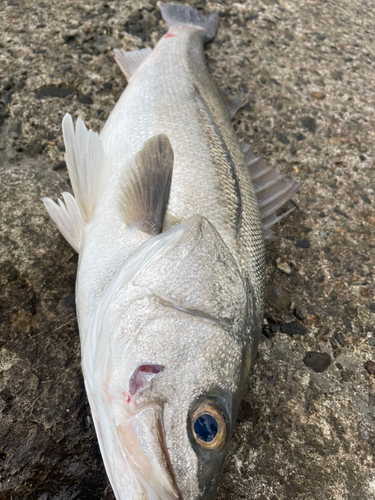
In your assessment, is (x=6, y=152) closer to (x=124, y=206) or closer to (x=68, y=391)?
(x=124, y=206)

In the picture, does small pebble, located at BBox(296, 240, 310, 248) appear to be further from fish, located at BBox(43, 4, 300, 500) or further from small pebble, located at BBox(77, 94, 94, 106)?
small pebble, located at BBox(77, 94, 94, 106)

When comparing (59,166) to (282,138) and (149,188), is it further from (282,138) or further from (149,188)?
(282,138)

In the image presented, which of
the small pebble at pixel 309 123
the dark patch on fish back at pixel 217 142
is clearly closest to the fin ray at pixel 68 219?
the dark patch on fish back at pixel 217 142

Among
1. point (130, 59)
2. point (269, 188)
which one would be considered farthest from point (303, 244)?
point (130, 59)

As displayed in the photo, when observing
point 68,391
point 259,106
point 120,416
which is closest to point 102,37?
point 259,106

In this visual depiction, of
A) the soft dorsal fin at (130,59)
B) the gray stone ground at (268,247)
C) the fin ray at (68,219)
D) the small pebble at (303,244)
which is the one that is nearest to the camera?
the gray stone ground at (268,247)

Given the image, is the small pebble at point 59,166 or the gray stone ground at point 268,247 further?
the small pebble at point 59,166

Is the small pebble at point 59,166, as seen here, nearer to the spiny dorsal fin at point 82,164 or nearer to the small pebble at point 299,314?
the spiny dorsal fin at point 82,164
